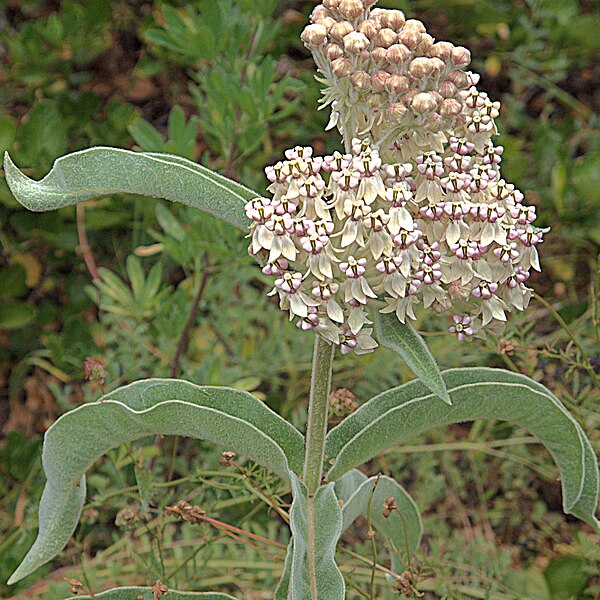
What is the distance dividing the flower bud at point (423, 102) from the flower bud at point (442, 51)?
49 mm

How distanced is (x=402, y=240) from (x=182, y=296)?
0.76 meters

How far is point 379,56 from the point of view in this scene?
0.74m

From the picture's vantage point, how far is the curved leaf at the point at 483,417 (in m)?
0.85

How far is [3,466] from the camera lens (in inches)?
57.3

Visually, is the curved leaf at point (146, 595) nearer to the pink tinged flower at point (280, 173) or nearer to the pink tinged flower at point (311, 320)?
the pink tinged flower at point (311, 320)

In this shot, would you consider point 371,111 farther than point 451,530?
No

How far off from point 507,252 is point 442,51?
19cm

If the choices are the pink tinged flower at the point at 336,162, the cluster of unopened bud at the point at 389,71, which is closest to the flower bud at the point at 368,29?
the cluster of unopened bud at the point at 389,71

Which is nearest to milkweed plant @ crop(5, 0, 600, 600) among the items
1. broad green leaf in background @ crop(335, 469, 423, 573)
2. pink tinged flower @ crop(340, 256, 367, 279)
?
pink tinged flower @ crop(340, 256, 367, 279)

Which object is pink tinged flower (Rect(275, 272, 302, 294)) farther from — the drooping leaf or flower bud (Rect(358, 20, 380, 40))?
flower bud (Rect(358, 20, 380, 40))

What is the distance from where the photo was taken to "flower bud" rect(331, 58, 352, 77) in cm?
74

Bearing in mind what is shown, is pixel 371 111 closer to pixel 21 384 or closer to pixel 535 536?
pixel 535 536

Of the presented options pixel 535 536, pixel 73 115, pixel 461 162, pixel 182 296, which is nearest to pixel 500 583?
pixel 535 536

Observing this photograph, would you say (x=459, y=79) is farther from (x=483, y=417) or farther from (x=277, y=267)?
(x=483, y=417)
